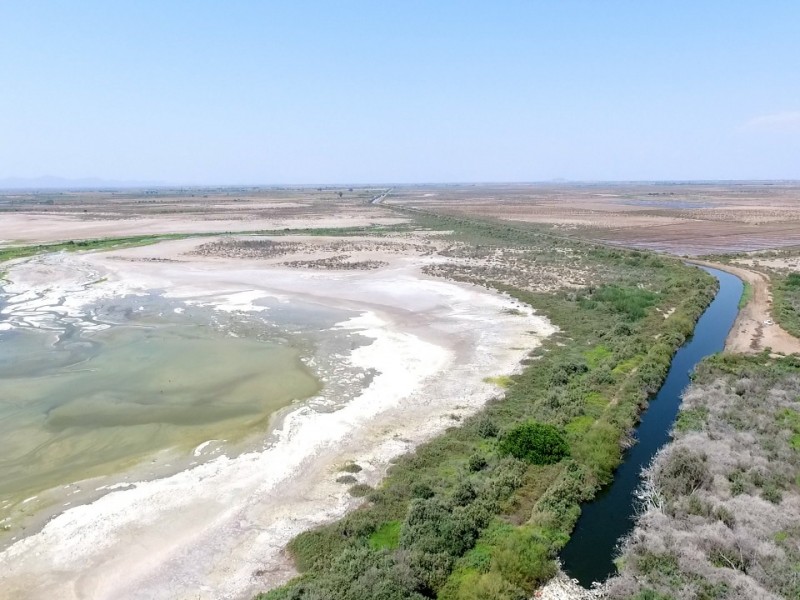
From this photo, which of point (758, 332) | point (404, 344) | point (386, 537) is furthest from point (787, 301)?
point (386, 537)

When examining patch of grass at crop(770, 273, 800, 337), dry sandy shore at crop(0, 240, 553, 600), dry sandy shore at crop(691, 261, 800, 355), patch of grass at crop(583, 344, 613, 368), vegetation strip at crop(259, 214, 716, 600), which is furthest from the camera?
patch of grass at crop(770, 273, 800, 337)

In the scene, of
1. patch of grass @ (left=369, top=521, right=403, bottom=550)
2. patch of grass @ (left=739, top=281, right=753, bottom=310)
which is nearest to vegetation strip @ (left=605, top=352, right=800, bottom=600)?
patch of grass @ (left=369, top=521, right=403, bottom=550)

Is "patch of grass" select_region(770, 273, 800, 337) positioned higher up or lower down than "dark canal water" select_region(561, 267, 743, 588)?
higher up

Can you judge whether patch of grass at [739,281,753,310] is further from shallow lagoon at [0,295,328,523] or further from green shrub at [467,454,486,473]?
shallow lagoon at [0,295,328,523]

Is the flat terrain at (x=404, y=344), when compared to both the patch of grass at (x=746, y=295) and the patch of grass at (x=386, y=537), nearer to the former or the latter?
the patch of grass at (x=386, y=537)

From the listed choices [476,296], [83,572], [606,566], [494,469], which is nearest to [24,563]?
[83,572]

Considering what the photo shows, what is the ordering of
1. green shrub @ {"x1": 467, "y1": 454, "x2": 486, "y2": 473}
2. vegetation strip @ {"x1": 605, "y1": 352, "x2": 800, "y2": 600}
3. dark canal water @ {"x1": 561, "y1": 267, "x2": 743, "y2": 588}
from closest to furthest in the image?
vegetation strip @ {"x1": 605, "y1": 352, "x2": 800, "y2": 600}
dark canal water @ {"x1": 561, "y1": 267, "x2": 743, "y2": 588}
green shrub @ {"x1": 467, "y1": 454, "x2": 486, "y2": 473}

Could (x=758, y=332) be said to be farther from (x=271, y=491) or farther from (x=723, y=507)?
(x=271, y=491)

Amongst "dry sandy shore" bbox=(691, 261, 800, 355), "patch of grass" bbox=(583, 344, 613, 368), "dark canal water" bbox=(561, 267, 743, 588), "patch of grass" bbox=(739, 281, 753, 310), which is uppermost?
"patch of grass" bbox=(739, 281, 753, 310)
